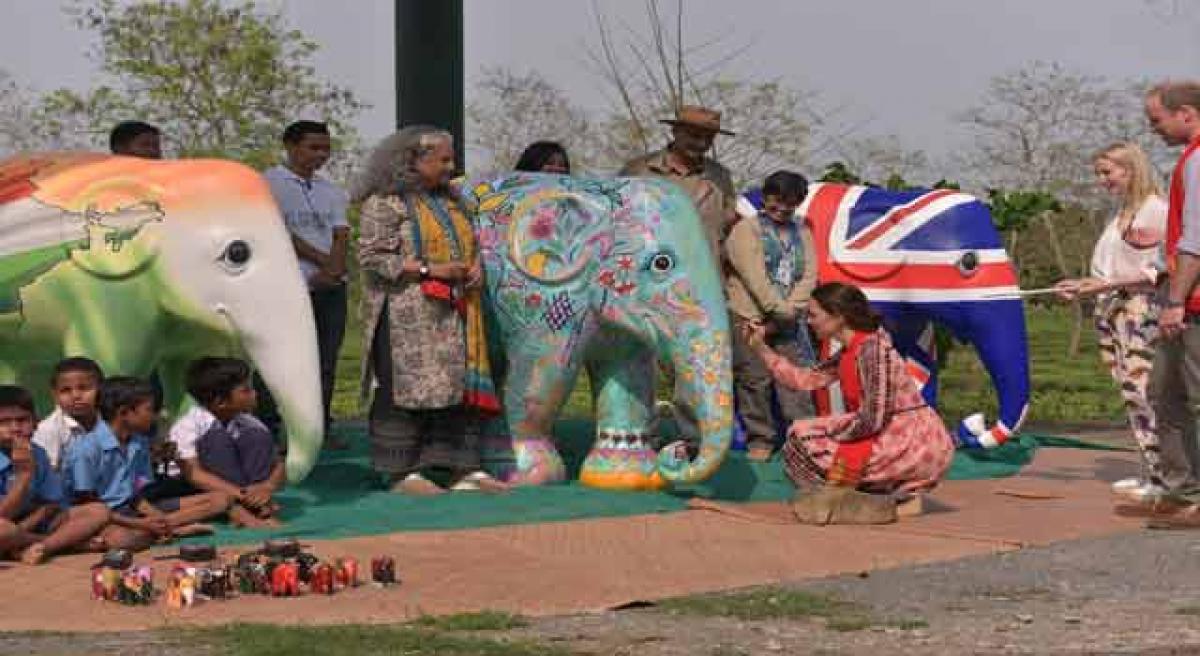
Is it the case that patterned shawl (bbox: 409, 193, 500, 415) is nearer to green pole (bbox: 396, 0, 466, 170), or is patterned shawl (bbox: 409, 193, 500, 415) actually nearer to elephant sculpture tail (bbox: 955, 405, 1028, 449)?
green pole (bbox: 396, 0, 466, 170)

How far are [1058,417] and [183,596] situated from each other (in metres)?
8.44

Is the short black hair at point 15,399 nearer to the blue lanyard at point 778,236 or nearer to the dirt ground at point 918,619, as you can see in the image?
the dirt ground at point 918,619

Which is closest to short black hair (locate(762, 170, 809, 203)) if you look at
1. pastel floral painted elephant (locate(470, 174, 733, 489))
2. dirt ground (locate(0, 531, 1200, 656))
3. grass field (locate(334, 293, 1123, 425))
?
pastel floral painted elephant (locate(470, 174, 733, 489))

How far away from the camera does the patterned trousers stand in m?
8.59

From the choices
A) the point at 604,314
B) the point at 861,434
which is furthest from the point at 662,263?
the point at 861,434

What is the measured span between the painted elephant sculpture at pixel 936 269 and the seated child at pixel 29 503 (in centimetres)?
410

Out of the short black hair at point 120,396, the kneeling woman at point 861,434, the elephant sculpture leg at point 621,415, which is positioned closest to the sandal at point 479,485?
the elephant sculpture leg at point 621,415

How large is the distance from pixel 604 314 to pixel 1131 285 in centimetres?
204

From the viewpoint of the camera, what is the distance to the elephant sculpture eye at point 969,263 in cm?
993

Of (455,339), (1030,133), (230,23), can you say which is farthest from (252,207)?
(1030,133)

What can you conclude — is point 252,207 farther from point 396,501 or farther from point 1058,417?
point 1058,417

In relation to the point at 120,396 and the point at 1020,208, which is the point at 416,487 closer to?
the point at 120,396

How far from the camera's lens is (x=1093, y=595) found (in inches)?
243

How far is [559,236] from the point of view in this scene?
8.52m
